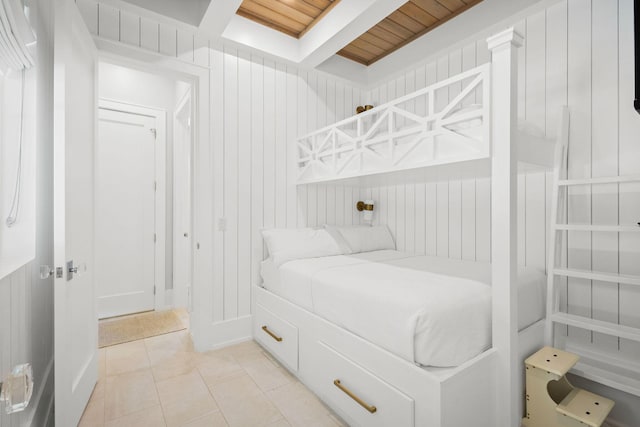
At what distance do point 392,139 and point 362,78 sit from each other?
1.77 meters

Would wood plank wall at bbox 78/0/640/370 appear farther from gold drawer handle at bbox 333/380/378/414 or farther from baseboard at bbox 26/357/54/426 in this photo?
gold drawer handle at bbox 333/380/378/414

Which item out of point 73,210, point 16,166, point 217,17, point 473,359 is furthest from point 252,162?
point 473,359

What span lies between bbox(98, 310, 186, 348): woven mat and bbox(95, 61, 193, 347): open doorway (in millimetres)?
11

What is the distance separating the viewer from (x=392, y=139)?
1.80m

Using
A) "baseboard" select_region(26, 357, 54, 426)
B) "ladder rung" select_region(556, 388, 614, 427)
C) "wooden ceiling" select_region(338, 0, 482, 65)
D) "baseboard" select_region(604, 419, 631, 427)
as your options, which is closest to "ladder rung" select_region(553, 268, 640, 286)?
"ladder rung" select_region(556, 388, 614, 427)

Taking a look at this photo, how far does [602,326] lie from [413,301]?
1108 millimetres

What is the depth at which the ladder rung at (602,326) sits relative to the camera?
1.46 metres

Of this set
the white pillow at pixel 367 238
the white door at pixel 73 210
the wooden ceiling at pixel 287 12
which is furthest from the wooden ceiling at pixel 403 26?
the white door at pixel 73 210

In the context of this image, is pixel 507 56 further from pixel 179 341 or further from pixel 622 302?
pixel 179 341

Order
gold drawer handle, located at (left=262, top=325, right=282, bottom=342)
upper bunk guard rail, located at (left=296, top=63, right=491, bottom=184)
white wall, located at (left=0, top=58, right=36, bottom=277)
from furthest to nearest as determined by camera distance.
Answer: gold drawer handle, located at (left=262, top=325, right=282, bottom=342) < upper bunk guard rail, located at (left=296, top=63, right=491, bottom=184) < white wall, located at (left=0, top=58, right=36, bottom=277)

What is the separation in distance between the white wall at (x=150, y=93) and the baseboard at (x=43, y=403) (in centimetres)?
172

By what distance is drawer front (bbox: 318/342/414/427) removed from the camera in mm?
1230

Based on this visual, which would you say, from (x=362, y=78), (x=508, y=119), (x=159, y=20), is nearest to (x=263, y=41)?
(x=159, y=20)

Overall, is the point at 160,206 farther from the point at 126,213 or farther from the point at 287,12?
the point at 287,12
